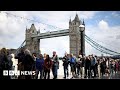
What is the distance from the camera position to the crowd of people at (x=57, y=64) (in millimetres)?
12320

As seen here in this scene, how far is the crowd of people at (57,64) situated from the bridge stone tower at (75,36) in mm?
178

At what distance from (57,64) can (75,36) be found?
0.89 metres

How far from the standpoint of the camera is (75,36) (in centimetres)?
1337

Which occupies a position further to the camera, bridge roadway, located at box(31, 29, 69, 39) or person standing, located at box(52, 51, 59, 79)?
bridge roadway, located at box(31, 29, 69, 39)

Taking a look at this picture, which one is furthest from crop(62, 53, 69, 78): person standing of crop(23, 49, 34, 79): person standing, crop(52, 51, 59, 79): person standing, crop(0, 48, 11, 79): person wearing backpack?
crop(0, 48, 11, 79): person wearing backpack

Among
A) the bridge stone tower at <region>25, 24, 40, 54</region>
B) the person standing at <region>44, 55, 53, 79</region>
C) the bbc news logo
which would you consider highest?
the bridge stone tower at <region>25, 24, 40, 54</region>

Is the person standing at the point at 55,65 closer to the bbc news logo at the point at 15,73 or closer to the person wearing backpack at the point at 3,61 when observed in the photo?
the bbc news logo at the point at 15,73

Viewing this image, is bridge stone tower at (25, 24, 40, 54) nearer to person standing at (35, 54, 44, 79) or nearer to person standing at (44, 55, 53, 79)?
person standing at (35, 54, 44, 79)

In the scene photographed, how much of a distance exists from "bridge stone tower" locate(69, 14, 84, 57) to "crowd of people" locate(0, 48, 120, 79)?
0.58 ft

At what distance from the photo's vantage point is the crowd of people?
485 inches

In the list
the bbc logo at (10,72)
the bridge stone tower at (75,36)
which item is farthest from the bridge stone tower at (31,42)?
the bridge stone tower at (75,36)

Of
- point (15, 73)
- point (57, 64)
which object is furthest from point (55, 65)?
point (15, 73)

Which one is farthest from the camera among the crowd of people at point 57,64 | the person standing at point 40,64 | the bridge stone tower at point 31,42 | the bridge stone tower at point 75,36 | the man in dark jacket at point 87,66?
the man in dark jacket at point 87,66
